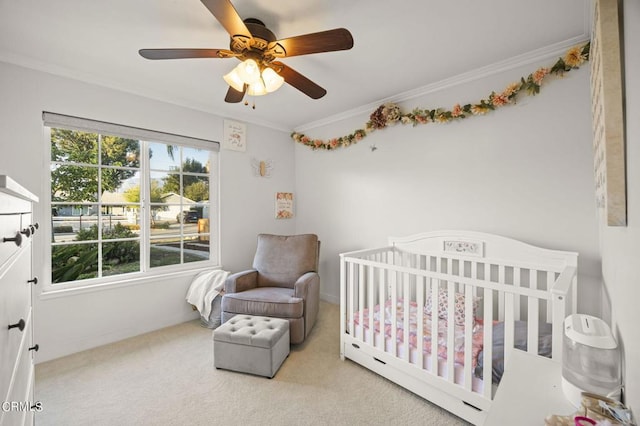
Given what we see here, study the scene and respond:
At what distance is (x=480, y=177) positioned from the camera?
2.41 metres

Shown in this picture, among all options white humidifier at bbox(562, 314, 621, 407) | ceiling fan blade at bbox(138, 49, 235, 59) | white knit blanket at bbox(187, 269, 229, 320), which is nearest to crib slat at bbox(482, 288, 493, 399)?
white humidifier at bbox(562, 314, 621, 407)

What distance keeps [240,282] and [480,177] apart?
2449 mm

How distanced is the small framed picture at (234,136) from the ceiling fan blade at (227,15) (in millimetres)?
1953

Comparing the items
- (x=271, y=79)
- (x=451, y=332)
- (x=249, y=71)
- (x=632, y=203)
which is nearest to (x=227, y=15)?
(x=249, y=71)

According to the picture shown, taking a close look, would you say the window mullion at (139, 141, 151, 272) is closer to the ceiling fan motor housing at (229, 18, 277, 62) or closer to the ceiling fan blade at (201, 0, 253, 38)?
the ceiling fan motor housing at (229, 18, 277, 62)

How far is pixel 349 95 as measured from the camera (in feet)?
9.49

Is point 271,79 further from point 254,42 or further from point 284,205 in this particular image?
point 284,205

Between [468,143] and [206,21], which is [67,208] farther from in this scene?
[468,143]

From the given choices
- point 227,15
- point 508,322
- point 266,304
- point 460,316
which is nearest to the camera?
point 227,15

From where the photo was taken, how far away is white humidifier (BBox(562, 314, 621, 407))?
83 centimetres

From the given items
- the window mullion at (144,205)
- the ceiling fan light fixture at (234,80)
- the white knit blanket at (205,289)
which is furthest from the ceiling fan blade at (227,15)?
the white knit blanket at (205,289)

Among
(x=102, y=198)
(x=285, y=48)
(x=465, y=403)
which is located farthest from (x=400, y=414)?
(x=102, y=198)

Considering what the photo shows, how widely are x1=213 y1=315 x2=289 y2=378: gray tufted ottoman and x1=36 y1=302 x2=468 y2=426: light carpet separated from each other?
7 cm

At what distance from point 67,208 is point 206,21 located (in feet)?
6.72
